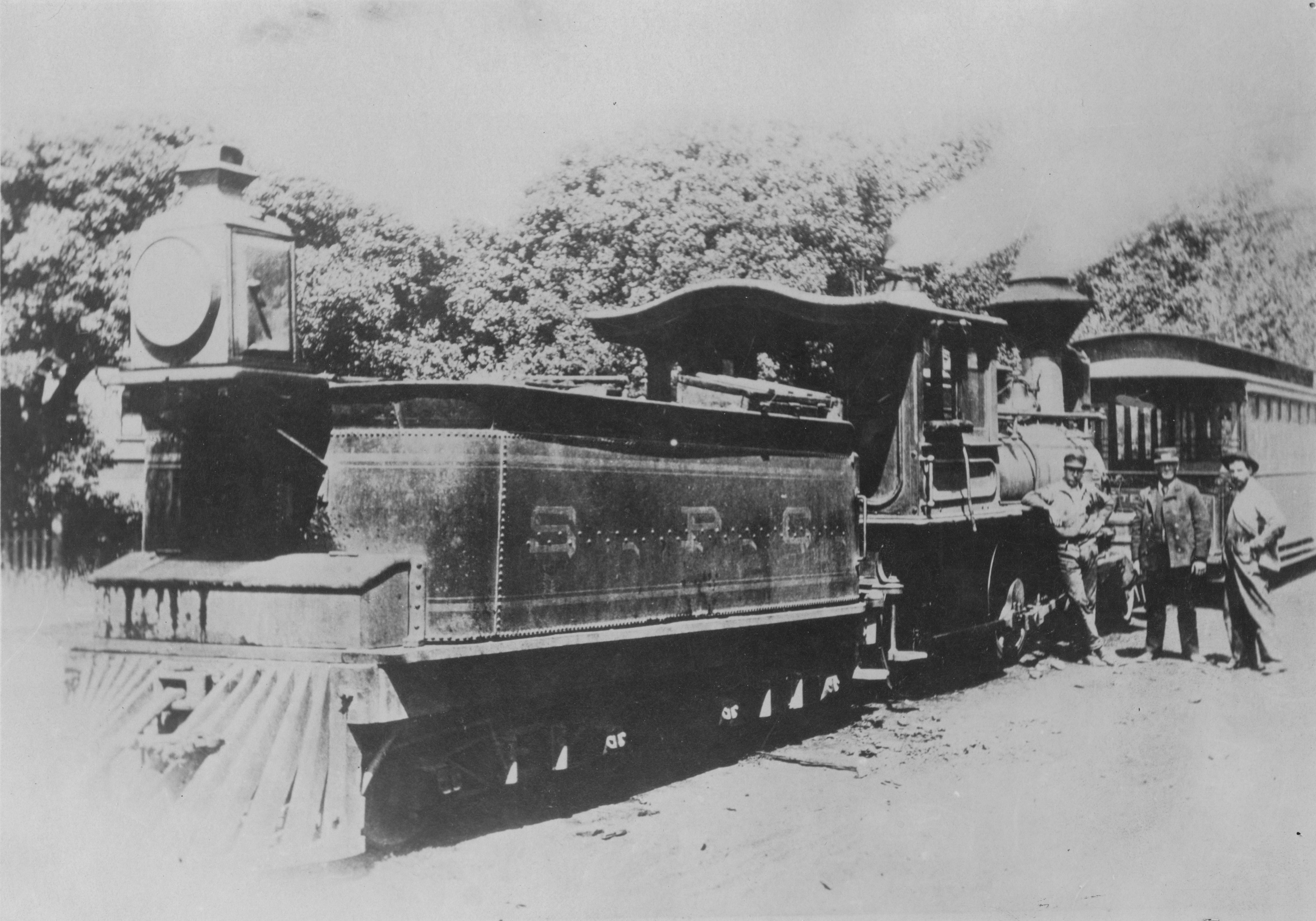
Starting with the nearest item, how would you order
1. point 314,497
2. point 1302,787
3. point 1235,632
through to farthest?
point 314,497 < point 1302,787 < point 1235,632

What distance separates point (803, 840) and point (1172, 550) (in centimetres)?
561

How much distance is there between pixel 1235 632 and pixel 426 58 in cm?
782

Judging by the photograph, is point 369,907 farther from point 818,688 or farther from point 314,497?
point 818,688

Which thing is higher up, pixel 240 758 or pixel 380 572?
pixel 380 572

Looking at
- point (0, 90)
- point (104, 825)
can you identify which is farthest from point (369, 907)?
point (0, 90)

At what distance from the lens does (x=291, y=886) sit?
445cm

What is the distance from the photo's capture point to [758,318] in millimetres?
8297

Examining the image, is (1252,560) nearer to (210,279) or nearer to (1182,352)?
(1182,352)

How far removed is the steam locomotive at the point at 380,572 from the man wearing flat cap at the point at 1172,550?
13.1 feet

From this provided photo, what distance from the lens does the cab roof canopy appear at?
767cm

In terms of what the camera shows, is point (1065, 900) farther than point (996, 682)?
No

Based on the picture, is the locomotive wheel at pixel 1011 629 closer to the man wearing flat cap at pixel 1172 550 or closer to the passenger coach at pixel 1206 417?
the man wearing flat cap at pixel 1172 550

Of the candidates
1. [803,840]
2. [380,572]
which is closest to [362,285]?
[380,572]

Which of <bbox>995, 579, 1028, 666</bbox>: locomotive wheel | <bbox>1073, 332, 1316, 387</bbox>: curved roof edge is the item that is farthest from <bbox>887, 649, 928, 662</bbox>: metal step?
<bbox>1073, 332, 1316, 387</bbox>: curved roof edge
